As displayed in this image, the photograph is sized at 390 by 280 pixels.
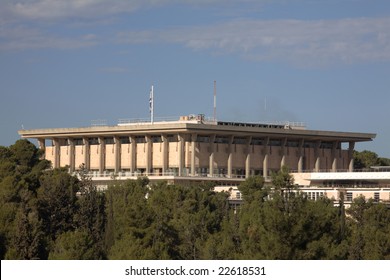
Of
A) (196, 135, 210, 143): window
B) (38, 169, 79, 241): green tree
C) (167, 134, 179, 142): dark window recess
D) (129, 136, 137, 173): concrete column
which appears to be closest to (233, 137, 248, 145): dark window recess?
(196, 135, 210, 143): window

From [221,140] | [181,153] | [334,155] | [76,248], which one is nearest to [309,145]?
[334,155]

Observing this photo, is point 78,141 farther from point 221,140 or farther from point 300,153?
point 300,153

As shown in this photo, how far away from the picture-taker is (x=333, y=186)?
476 feet

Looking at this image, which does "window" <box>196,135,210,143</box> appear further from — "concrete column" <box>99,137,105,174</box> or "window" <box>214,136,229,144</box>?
"concrete column" <box>99,137,105,174</box>

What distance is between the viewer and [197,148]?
154 metres

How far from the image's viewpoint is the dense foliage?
76875 mm

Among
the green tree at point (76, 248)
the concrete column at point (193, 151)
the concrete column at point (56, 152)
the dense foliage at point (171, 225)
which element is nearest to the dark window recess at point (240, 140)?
the concrete column at point (193, 151)

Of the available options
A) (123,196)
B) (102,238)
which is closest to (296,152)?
(123,196)

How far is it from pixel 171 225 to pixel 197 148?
5837 cm

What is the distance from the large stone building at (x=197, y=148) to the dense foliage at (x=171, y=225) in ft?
86.8

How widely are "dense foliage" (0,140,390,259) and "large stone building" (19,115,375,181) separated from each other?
26468 millimetres

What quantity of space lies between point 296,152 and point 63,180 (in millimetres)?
56343

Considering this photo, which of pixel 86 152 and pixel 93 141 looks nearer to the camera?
pixel 86 152

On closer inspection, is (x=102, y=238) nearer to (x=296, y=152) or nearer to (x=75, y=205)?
(x=75, y=205)
